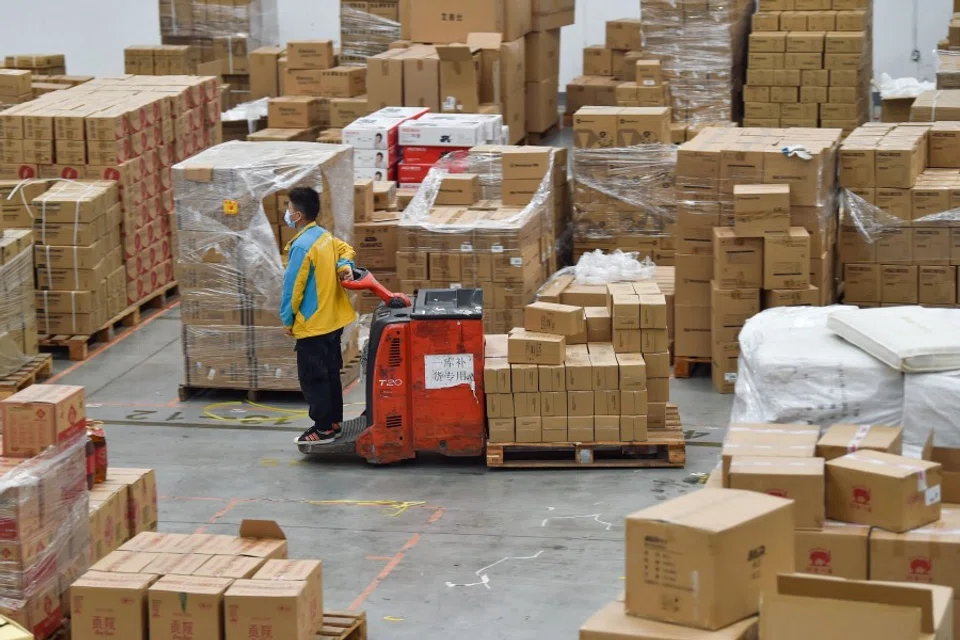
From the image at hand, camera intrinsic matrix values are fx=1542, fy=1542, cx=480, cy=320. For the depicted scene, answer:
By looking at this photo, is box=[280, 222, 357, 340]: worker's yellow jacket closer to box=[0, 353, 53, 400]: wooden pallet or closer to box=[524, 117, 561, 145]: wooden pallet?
box=[0, 353, 53, 400]: wooden pallet

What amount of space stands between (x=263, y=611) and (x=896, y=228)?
6898 millimetres

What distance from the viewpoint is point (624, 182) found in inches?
549

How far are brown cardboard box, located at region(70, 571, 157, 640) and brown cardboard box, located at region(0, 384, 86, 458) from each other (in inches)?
28.4

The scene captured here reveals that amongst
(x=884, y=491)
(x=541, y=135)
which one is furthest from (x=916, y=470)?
(x=541, y=135)

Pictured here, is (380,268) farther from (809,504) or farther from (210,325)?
→ (809,504)

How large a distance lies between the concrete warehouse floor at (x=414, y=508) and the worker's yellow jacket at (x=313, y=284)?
97cm

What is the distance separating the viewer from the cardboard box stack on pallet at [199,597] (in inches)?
266

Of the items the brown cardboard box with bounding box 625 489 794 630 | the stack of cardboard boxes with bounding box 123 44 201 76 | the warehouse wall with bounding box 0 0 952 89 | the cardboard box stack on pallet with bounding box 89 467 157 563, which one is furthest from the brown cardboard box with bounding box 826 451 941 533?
the warehouse wall with bounding box 0 0 952 89

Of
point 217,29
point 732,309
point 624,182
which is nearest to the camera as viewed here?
point 732,309

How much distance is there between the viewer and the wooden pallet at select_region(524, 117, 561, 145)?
64.6 ft

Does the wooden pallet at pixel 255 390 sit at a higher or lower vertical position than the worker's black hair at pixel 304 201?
lower

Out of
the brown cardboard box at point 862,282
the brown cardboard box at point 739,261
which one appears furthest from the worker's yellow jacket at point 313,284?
the brown cardboard box at point 862,282

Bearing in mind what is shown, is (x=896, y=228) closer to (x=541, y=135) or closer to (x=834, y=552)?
(x=834, y=552)

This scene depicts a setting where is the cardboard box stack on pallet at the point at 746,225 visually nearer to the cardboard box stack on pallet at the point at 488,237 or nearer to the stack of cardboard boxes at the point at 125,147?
the cardboard box stack on pallet at the point at 488,237
